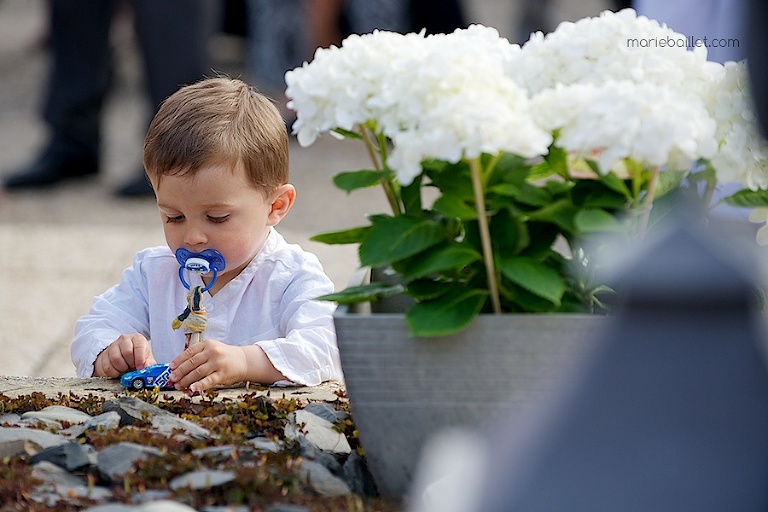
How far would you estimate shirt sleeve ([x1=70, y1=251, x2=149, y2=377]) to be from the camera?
2.39 metres

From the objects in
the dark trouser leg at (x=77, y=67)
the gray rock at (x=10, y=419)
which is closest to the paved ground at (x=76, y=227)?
the dark trouser leg at (x=77, y=67)

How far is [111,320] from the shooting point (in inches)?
97.5

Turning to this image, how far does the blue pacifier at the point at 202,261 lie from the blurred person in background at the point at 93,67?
2803mm

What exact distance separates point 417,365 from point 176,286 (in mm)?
1052

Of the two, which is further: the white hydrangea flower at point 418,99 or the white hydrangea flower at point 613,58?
the white hydrangea flower at point 613,58

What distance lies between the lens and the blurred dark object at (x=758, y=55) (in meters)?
1.26

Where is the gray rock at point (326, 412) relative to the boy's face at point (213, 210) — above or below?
below

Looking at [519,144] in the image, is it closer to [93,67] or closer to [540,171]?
[540,171]

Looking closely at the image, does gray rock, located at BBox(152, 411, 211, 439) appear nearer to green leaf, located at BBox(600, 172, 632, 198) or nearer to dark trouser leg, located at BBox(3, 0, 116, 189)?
green leaf, located at BBox(600, 172, 632, 198)

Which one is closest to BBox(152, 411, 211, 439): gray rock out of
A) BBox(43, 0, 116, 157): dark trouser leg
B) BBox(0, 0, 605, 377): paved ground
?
BBox(0, 0, 605, 377): paved ground

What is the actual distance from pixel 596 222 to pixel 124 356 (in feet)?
3.75

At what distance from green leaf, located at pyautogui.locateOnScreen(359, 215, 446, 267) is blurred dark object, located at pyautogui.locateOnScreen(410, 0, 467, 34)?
5.55 meters

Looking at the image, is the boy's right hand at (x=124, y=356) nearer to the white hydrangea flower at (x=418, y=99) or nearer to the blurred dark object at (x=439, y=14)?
the white hydrangea flower at (x=418, y=99)

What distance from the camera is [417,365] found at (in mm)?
1597
